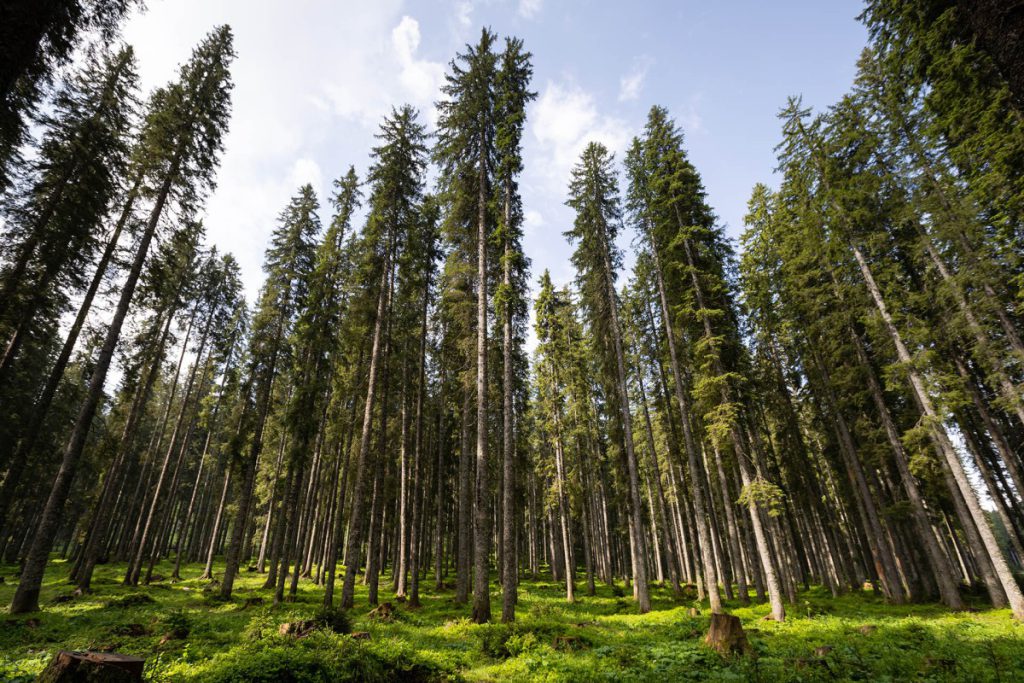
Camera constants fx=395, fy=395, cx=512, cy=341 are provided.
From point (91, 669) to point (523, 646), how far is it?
298 inches

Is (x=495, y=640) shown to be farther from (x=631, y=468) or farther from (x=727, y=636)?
(x=631, y=468)

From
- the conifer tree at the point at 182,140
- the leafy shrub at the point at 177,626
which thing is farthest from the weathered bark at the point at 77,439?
the leafy shrub at the point at 177,626

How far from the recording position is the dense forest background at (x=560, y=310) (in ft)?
41.9

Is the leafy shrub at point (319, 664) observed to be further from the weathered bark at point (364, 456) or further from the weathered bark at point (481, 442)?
the weathered bark at point (364, 456)

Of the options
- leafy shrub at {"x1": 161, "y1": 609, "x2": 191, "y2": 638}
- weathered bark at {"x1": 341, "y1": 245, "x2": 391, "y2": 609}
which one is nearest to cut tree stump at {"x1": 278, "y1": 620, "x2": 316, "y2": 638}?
leafy shrub at {"x1": 161, "y1": 609, "x2": 191, "y2": 638}

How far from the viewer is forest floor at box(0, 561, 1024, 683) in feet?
23.2

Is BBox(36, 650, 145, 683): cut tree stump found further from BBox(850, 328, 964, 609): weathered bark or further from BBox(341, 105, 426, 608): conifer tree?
BBox(850, 328, 964, 609): weathered bark

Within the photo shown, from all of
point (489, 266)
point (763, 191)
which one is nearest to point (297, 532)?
point (489, 266)

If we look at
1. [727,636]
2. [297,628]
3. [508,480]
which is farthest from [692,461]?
[297,628]

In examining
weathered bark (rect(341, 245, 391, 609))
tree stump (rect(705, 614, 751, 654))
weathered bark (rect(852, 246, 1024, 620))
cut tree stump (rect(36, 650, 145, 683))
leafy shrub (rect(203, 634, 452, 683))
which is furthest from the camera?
weathered bark (rect(341, 245, 391, 609))

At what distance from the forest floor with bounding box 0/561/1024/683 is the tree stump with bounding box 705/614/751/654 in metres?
0.32

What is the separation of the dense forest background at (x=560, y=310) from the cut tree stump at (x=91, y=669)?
326 inches

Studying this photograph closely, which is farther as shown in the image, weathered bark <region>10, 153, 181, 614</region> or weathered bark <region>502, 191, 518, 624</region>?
weathered bark <region>10, 153, 181, 614</region>

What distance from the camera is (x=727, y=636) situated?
9.40 metres
